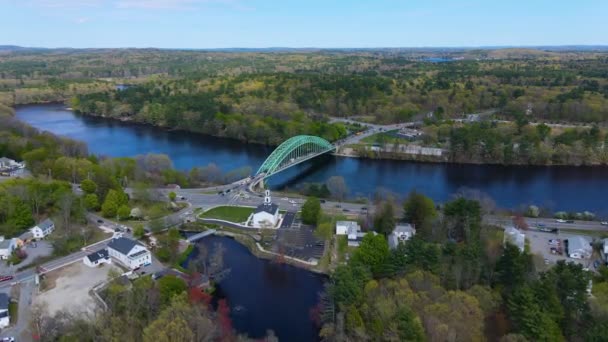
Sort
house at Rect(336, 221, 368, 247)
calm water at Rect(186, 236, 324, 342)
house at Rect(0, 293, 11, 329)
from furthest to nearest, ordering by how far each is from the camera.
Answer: house at Rect(336, 221, 368, 247) < calm water at Rect(186, 236, 324, 342) < house at Rect(0, 293, 11, 329)

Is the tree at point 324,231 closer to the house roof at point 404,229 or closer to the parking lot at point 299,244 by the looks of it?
the parking lot at point 299,244

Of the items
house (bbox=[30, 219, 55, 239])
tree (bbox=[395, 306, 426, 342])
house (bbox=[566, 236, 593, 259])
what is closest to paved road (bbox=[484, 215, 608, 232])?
house (bbox=[566, 236, 593, 259])

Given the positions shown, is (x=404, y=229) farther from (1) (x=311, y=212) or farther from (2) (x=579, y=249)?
(2) (x=579, y=249)

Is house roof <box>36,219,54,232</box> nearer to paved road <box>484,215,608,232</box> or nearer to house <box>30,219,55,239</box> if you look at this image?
house <box>30,219,55,239</box>

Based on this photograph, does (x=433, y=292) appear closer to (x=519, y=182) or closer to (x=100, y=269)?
(x=100, y=269)

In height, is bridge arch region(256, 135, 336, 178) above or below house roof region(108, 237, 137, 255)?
above

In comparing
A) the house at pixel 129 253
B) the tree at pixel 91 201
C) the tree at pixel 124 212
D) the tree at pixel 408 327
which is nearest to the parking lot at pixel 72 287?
the house at pixel 129 253

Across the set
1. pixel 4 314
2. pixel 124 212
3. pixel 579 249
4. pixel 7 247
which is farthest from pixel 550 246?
pixel 7 247
